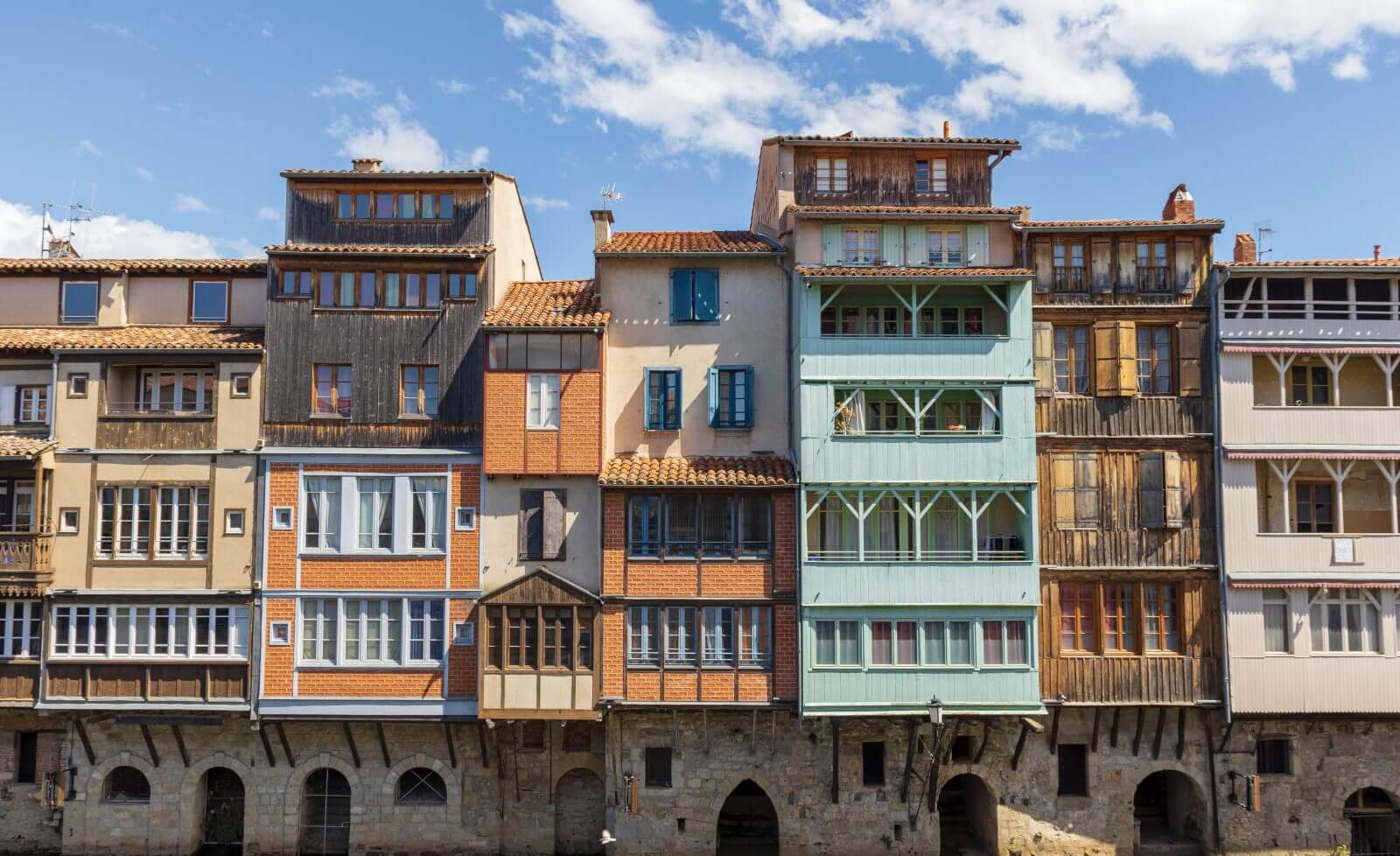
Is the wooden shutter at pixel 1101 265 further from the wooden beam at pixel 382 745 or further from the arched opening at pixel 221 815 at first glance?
the arched opening at pixel 221 815

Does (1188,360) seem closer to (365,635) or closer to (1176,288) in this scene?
(1176,288)

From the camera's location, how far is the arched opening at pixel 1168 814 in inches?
1001

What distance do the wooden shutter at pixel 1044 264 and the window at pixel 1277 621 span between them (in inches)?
407

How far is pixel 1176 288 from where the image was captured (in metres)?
25.6

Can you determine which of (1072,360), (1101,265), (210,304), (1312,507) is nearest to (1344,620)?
(1312,507)

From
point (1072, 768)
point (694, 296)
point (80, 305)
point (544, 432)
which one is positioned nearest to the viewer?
point (544, 432)

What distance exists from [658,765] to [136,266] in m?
21.0

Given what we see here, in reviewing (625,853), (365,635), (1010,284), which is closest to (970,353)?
(1010,284)

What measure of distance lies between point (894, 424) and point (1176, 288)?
8993mm

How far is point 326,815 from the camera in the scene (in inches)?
1024

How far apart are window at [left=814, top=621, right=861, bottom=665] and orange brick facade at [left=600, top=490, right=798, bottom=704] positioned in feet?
2.24

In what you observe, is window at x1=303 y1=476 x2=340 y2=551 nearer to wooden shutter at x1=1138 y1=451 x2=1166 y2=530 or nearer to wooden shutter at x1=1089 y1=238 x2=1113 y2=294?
wooden shutter at x1=1089 y1=238 x2=1113 y2=294

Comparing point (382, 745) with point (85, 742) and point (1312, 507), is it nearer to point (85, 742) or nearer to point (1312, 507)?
point (85, 742)

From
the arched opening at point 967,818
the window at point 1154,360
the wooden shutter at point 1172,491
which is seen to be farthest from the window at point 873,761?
the window at point 1154,360
